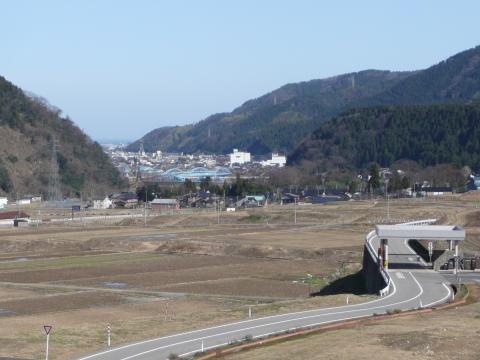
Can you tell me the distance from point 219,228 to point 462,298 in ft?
159

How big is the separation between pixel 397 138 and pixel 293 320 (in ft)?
461

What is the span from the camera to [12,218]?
295 feet

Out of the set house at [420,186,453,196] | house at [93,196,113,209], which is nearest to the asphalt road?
house at [93,196,113,209]

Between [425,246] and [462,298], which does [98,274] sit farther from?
[462,298]

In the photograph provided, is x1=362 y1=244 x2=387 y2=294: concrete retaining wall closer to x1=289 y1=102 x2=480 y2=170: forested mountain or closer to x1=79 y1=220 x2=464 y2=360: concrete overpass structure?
x1=79 y1=220 x2=464 y2=360: concrete overpass structure

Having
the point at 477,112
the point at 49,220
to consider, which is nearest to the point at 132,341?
the point at 49,220

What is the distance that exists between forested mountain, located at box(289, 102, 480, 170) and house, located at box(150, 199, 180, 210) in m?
46.0

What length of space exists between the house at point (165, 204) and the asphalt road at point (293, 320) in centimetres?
6995

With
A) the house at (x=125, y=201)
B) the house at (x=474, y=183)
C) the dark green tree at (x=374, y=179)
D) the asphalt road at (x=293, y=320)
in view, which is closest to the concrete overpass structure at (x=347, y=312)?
the asphalt road at (x=293, y=320)

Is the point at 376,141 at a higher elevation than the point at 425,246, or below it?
higher

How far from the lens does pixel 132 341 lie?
23922 millimetres

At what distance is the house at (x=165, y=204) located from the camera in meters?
106

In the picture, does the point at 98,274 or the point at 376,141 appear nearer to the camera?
the point at 98,274

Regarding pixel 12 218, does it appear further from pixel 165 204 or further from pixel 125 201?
pixel 125 201
